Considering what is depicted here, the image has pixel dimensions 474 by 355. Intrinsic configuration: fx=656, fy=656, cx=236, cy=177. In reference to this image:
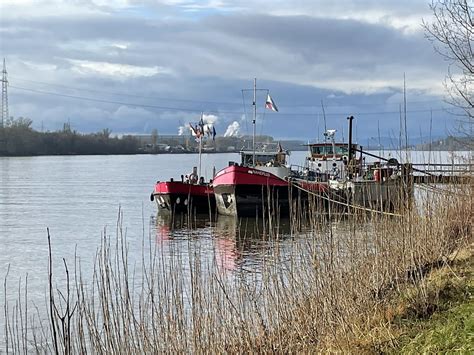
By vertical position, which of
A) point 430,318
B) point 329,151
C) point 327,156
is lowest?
point 430,318

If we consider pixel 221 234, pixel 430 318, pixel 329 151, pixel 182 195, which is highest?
pixel 329 151

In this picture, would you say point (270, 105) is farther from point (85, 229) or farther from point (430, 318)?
point (430, 318)

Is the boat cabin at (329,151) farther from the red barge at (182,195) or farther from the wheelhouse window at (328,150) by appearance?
the red barge at (182,195)

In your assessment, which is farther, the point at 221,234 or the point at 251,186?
the point at 251,186

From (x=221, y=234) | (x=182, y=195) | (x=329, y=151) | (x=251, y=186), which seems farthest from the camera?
(x=329, y=151)

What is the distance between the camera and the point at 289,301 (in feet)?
27.0

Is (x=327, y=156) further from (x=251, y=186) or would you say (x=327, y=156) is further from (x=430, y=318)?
(x=430, y=318)

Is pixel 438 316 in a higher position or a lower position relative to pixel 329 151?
lower

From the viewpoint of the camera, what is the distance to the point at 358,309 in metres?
7.92

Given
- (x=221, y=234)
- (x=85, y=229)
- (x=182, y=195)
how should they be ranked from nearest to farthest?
(x=221, y=234)
(x=85, y=229)
(x=182, y=195)

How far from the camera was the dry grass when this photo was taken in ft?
22.6

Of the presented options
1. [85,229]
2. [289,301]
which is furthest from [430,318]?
[85,229]

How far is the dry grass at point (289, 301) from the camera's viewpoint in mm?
6898

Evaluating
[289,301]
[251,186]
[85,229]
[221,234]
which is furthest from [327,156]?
[289,301]
